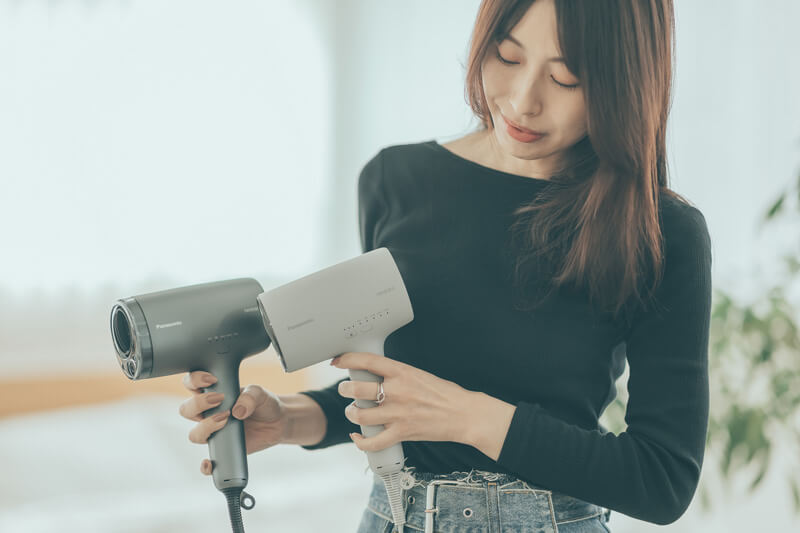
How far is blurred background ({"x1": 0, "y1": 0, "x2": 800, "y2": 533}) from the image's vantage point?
1776 millimetres

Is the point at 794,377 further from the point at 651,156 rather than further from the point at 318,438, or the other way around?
the point at 318,438

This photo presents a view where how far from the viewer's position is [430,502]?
2.66 feet

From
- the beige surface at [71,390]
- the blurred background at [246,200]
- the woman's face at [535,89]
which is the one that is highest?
the woman's face at [535,89]

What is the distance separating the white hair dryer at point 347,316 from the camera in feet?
2.49

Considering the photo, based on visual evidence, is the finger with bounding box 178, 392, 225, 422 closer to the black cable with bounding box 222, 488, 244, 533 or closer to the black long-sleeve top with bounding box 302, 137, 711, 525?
the black cable with bounding box 222, 488, 244, 533

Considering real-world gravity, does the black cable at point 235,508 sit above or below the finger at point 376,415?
below

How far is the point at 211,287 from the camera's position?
85 cm

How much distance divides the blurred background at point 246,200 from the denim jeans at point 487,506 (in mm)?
963

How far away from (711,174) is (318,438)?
65.6 inches

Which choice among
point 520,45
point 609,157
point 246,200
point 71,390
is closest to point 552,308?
point 609,157

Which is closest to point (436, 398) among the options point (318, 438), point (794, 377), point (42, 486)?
point (318, 438)

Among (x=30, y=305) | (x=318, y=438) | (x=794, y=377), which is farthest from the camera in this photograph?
(x=30, y=305)

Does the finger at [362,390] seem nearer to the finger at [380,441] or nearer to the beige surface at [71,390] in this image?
the finger at [380,441]

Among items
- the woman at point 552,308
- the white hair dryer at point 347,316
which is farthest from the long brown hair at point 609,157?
the white hair dryer at point 347,316
